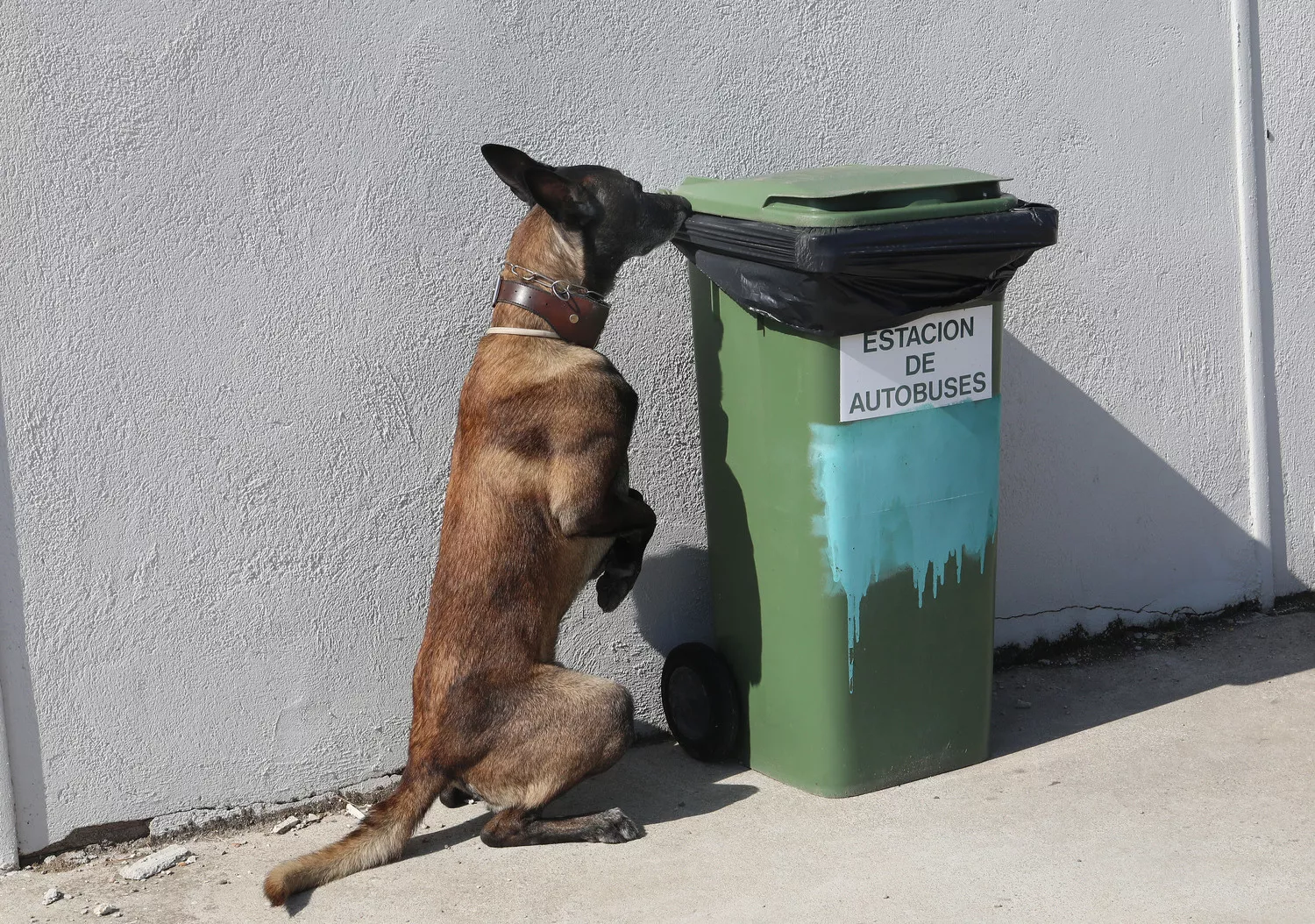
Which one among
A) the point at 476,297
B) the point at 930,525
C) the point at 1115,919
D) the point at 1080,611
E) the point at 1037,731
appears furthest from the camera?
the point at 1080,611

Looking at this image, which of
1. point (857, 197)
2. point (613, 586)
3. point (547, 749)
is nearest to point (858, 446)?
point (857, 197)

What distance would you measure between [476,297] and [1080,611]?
2627 mm

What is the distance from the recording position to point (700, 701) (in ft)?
13.5

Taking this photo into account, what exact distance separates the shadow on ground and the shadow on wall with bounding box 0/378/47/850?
282cm

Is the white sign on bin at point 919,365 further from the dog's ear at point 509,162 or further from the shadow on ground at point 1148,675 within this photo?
the shadow on ground at point 1148,675

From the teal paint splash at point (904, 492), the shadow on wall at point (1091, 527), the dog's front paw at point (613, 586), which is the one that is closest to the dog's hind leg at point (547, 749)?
the dog's front paw at point (613, 586)

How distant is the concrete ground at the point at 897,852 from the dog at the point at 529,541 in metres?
0.20

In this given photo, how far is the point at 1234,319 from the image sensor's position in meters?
5.17

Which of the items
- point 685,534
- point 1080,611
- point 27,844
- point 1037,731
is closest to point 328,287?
point 685,534

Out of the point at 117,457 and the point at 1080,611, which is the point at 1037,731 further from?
the point at 117,457

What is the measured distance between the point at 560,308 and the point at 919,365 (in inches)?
39.6

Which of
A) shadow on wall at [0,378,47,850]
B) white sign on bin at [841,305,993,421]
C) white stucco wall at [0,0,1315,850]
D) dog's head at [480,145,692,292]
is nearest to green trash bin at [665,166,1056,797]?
white sign on bin at [841,305,993,421]

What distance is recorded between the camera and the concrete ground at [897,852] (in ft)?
10.6

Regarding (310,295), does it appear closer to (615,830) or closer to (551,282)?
(551,282)
